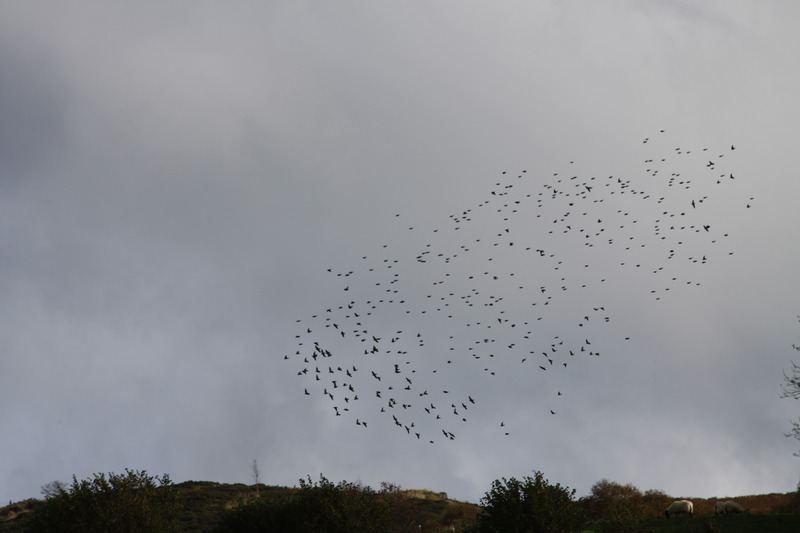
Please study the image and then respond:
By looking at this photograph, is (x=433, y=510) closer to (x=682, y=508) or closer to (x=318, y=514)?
(x=682, y=508)

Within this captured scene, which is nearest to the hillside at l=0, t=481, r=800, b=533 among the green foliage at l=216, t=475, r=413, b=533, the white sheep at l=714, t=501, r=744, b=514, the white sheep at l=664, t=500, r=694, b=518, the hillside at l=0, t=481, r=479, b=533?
the hillside at l=0, t=481, r=479, b=533

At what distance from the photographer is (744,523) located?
74000 millimetres

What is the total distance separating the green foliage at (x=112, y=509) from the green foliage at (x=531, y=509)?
2764 centimetres

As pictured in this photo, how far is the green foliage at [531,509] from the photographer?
6581cm

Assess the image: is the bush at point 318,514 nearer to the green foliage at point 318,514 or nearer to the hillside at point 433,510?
the green foliage at point 318,514

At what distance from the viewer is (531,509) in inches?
2601

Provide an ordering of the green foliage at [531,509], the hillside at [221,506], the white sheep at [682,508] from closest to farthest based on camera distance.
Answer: the green foliage at [531,509] < the white sheep at [682,508] < the hillside at [221,506]

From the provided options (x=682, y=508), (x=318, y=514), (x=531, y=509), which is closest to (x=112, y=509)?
(x=318, y=514)

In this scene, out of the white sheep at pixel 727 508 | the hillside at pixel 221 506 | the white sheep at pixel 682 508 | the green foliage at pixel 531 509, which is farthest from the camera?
the hillside at pixel 221 506

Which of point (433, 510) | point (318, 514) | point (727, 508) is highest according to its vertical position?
point (433, 510)

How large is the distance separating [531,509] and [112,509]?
115 ft

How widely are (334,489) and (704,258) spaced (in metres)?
38.3

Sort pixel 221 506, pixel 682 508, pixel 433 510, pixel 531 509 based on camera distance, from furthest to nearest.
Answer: pixel 433 510 < pixel 221 506 < pixel 682 508 < pixel 531 509

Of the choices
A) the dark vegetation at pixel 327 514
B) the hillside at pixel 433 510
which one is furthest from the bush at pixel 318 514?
the hillside at pixel 433 510
